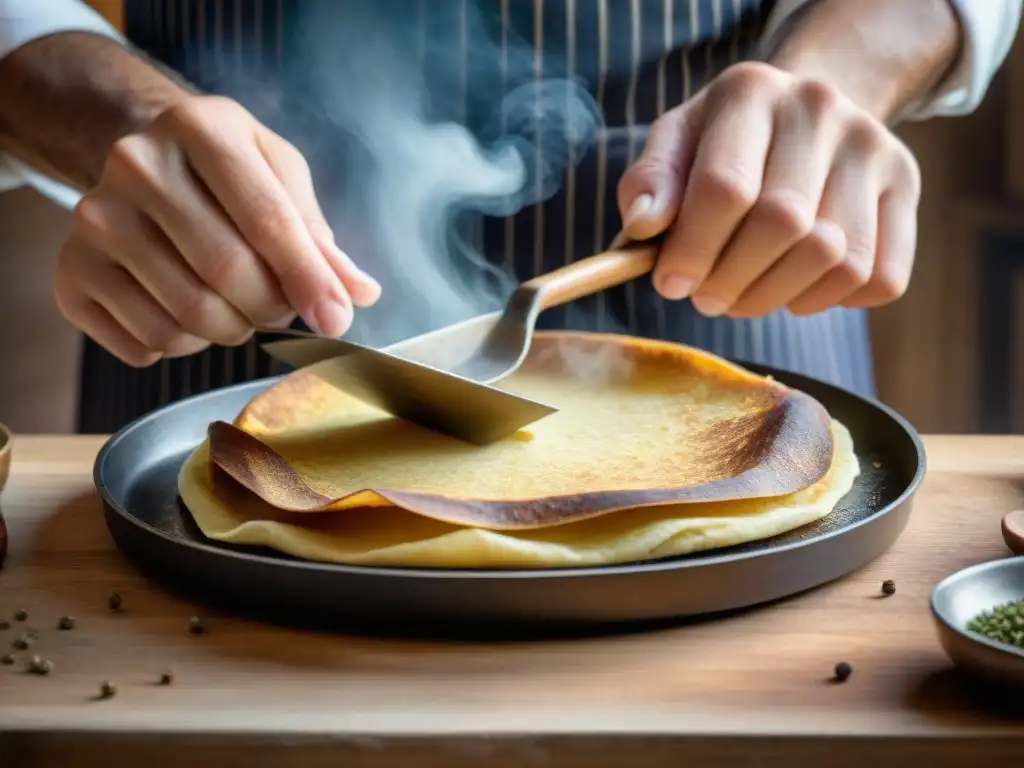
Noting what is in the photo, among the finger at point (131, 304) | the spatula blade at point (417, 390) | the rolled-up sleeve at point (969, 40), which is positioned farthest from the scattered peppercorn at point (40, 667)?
the rolled-up sleeve at point (969, 40)

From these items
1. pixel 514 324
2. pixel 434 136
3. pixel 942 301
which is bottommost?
pixel 942 301

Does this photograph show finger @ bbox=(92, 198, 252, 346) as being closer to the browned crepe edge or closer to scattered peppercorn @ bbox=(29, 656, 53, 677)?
the browned crepe edge

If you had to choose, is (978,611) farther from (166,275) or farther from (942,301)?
(942,301)

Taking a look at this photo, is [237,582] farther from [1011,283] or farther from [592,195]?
[1011,283]

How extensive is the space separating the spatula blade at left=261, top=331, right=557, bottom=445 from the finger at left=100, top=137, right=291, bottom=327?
0.07 meters

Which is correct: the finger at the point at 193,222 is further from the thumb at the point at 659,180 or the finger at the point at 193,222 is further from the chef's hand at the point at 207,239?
the thumb at the point at 659,180

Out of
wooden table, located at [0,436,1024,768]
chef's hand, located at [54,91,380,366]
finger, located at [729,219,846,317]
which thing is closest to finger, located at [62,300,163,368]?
chef's hand, located at [54,91,380,366]

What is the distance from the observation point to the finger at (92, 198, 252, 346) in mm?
1308

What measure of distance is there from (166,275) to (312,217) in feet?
0.55

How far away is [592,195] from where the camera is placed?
1882mm

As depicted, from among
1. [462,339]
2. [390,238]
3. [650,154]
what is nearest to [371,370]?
[462,339]

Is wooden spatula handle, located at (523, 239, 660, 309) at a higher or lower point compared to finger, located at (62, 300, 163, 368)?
higher

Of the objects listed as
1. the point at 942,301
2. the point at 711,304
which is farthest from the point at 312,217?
the point at 942,301

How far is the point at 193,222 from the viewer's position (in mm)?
1272
